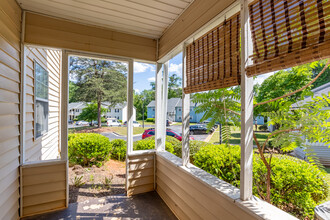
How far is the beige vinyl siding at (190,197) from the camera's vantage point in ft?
4.15

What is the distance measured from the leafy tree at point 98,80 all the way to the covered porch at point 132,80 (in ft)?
7.17

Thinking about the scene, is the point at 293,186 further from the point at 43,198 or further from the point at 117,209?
the point at 43,198

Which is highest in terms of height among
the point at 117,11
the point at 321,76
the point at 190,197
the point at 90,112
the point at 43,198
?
the point at 117,11

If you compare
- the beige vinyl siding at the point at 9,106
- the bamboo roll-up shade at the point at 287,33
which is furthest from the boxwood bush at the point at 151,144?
the bamboo roll-up shade at the point at 287,33

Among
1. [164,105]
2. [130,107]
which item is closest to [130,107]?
[130,107]

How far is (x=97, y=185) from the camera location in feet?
9.59

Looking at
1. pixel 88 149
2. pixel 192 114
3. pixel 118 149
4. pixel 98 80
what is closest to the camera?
pixel 192 114

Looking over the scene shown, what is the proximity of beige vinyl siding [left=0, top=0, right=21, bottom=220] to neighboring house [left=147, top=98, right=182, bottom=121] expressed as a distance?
5.97ft

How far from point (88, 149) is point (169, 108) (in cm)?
225

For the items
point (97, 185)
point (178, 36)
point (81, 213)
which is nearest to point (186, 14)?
point (178, 36)

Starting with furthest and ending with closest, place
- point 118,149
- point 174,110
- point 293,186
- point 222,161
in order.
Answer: point 118,149 → point 174,110 → point 222,161 → point 293,186

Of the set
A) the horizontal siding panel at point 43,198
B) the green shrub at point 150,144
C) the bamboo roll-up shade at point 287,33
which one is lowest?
the horizontal siding panel at point 43,198

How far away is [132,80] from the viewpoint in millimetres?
2676

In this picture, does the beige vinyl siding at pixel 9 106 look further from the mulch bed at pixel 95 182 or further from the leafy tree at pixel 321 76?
the leafy tree at pixel 321 76
